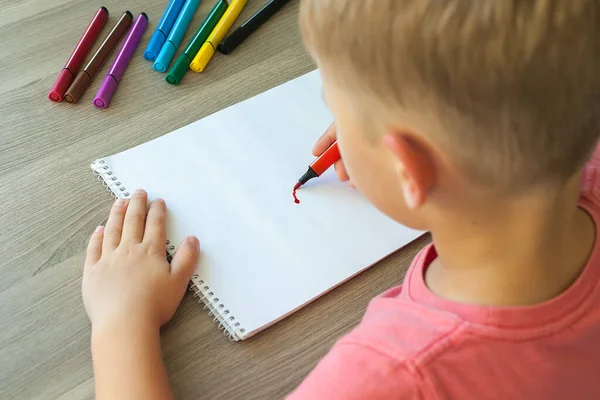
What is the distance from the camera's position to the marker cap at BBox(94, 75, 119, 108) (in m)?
0.78

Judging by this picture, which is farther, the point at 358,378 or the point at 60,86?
the point at 60,86

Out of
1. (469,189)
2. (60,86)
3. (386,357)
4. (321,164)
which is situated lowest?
(60,86)

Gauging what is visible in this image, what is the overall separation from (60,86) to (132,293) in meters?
0.32

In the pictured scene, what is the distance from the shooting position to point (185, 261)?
2.04 feet

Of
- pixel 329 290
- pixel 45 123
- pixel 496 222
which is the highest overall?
pixel 496 222

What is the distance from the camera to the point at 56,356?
1.87ft

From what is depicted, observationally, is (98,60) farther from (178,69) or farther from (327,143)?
(327,143)

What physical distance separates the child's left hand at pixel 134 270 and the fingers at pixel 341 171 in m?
0.17

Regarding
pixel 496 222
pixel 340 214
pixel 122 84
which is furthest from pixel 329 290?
pixel 122 84

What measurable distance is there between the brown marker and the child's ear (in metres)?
0.50

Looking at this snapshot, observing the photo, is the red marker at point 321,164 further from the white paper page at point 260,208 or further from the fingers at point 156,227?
the fingers at point 156,227

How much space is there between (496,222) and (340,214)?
256 millimetres

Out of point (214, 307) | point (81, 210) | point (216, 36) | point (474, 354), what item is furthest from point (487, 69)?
point (216, 36)

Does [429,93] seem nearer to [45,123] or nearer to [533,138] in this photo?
[533,138]
